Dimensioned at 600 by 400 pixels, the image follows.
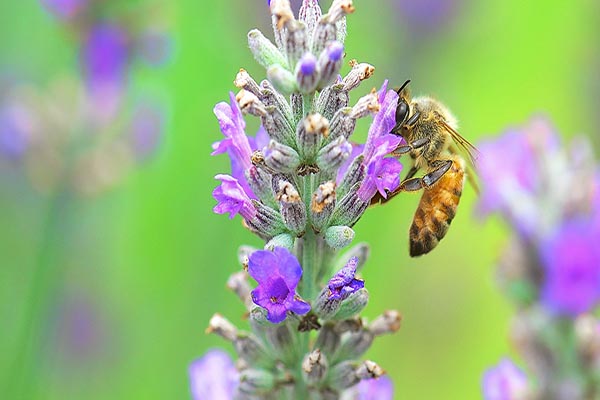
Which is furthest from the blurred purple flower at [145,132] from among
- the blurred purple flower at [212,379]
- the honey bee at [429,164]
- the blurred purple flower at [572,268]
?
the blurred purple flower at [572,268]

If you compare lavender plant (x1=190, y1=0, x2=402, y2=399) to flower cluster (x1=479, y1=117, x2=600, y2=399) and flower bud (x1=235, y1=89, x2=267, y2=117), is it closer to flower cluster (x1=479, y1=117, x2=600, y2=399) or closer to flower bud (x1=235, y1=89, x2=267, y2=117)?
flower bud (x1=235, y1=89, x2=267, y2=117)

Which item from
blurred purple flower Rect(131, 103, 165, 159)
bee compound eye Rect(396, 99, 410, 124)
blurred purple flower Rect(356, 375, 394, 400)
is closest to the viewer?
blurred purple flower Rect(356, 375, 394, 400)

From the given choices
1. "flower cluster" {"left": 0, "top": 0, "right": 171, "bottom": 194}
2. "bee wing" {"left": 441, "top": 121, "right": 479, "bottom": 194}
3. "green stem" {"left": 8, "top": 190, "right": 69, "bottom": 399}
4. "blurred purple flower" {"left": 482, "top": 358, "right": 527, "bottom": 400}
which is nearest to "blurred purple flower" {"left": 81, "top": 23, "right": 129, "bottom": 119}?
"flower cluster" {"left": 0, "top": 0, "right": 171, "bottom": 194}

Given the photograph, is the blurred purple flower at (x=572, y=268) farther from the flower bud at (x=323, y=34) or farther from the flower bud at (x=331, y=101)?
the flower bud at (x=323, y=34)

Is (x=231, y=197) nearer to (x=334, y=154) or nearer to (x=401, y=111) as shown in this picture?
(x=334, y=154)

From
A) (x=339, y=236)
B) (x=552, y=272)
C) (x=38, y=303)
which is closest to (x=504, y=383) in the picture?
(x=552, y=272)

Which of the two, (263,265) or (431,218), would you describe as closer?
(263,265)
